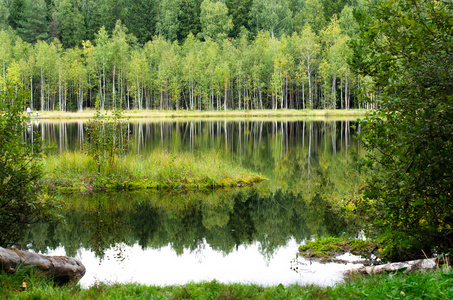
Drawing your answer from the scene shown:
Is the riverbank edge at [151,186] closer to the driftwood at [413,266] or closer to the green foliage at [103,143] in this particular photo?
the green foliage at [103,143]

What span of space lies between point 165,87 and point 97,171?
6702 centimetres

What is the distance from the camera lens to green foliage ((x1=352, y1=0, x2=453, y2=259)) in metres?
6.52

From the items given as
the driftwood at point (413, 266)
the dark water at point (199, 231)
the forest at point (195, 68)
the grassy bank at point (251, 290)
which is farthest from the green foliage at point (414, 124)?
the forest at point (195, 68)

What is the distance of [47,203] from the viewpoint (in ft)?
27.6

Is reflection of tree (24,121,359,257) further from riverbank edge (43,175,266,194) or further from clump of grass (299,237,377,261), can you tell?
clump of grass (299,237,377,261)

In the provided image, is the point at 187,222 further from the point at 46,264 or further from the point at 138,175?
the point at 46,264

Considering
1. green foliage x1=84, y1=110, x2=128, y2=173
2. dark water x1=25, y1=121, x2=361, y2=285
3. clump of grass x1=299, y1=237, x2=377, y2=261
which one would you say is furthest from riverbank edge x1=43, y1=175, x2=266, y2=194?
clump of grass x1=299, y1=237, x2=377, y2=261

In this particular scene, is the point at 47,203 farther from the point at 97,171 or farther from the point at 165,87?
the point at 165,87

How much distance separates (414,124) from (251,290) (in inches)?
154

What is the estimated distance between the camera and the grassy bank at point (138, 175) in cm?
1734

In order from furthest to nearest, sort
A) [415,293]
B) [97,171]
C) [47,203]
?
[97,171] < [47,203] < [415,293]

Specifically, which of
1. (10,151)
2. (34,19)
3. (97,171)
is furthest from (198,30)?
(10,151)

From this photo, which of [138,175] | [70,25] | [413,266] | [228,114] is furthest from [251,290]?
[70,25]

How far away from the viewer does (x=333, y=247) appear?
10.1m
